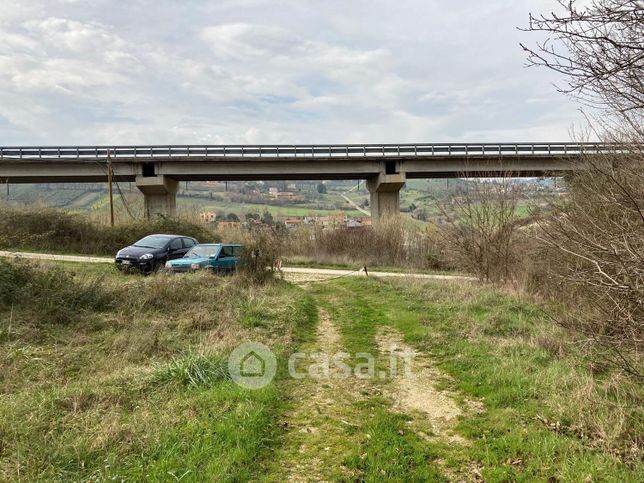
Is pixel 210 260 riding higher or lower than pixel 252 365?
higher

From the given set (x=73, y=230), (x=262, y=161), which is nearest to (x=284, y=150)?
(x=262, y=161)

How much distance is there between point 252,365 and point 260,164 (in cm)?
3265

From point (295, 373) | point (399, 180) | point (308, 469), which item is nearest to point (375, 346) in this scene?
point (295, 373)

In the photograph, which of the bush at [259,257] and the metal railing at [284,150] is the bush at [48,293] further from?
the metal railing at [284,150]

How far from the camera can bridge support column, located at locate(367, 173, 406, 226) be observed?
3866cm

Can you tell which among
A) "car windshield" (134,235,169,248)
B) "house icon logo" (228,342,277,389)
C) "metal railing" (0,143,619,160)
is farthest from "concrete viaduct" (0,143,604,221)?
"house icon logo" (228,342,277,389)

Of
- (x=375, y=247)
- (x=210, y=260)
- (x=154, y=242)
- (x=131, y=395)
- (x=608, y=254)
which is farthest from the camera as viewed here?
(x=375, y=247)

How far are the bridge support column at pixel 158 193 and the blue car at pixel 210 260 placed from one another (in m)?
21.8

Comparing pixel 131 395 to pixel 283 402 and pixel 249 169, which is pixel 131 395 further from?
pixel 249 169

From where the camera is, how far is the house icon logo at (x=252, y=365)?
621 cm

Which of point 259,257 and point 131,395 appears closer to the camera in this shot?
point 131,395

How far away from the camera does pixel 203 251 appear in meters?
17.0

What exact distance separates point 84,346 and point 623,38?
331 inches

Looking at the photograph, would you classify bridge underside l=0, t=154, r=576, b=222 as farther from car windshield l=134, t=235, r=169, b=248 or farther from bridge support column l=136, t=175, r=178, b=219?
car windshield l=134, t=235, r=169, b=248
